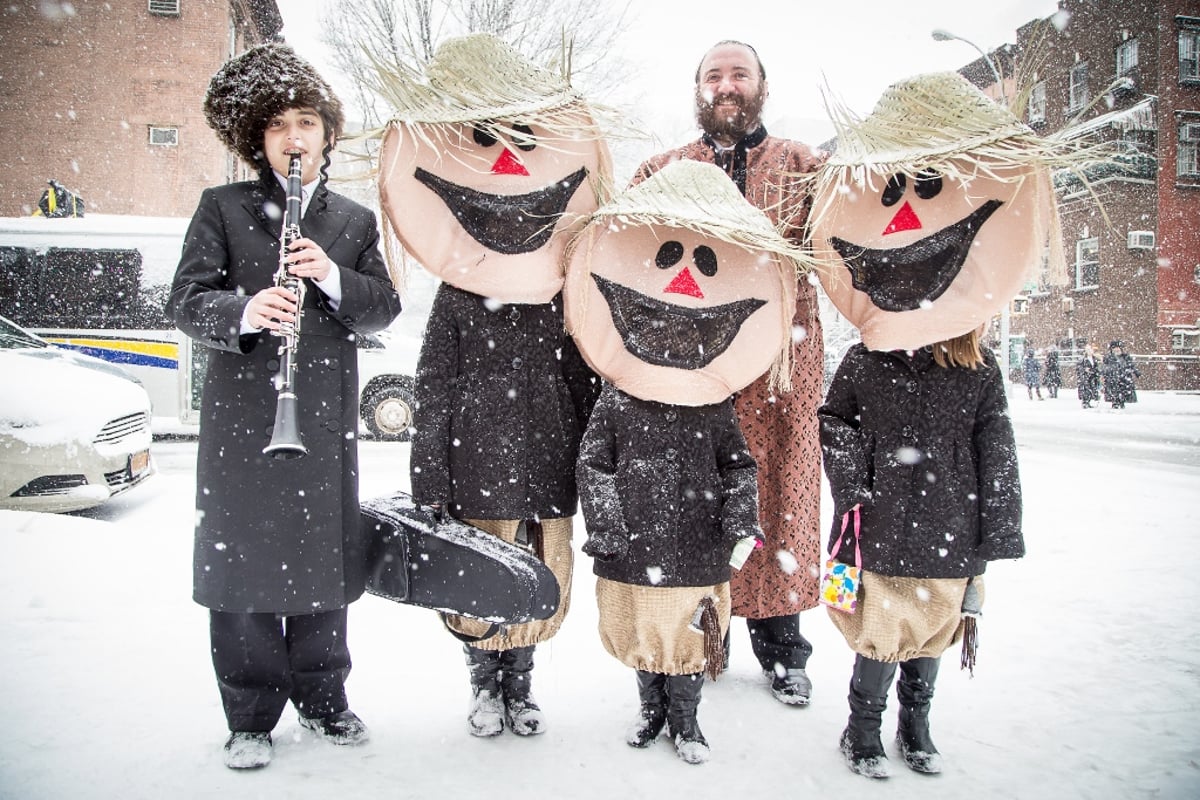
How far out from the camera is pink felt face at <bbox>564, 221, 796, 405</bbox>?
93.3 inches

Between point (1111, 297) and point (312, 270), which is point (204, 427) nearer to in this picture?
point (312, 270)

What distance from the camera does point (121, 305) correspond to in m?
8.87

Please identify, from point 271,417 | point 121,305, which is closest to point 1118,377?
point 121,305

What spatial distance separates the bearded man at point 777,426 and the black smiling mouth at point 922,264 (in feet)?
1.58

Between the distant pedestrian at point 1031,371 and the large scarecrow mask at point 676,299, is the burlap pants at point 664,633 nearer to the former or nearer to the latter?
the large scarecrow mask at point 676,299

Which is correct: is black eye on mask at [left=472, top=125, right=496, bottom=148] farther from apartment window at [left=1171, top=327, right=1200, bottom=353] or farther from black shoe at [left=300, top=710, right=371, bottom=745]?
apartment window at [left=1171, top=327, right=1200, bottom=353]

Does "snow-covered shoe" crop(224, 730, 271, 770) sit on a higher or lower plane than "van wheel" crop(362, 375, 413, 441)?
lower

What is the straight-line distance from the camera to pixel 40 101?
56.5ft

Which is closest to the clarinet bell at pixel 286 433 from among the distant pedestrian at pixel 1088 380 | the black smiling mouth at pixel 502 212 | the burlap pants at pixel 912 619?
the black smiling mouth at pixel 502 212

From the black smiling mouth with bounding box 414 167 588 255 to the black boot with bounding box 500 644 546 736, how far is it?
1383 millimetres

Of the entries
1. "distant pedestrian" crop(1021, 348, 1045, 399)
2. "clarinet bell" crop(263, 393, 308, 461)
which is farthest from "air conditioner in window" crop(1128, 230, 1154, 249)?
"clarinet bell" crop(263, 393, 308, 461)

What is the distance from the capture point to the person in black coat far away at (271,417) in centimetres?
224

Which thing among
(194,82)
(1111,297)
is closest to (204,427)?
(194,82)

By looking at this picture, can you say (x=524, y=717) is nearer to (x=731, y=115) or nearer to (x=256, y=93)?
(x=256, y=93)
